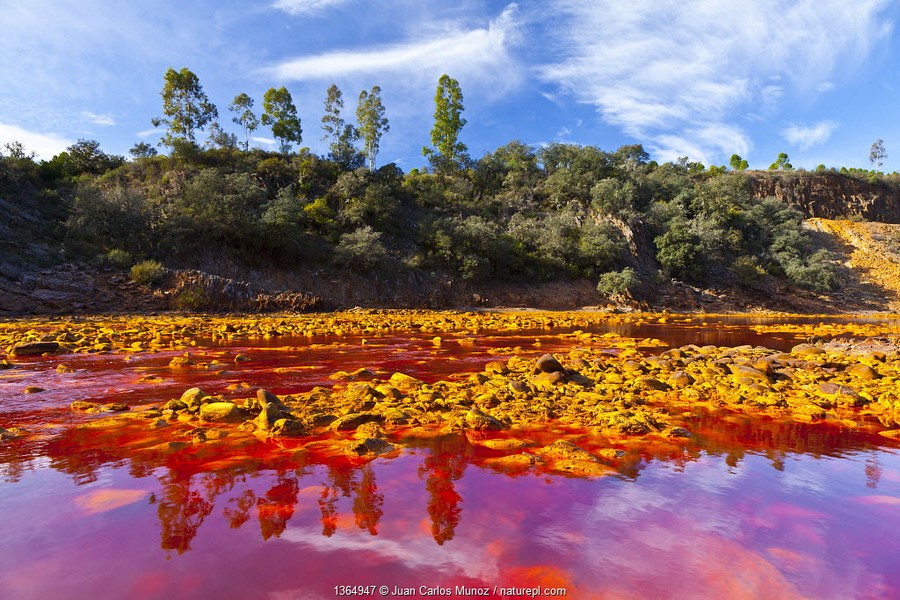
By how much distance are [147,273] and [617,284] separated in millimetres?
31195

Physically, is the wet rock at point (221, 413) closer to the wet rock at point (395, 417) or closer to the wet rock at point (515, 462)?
the wet rock at point (395, 417)

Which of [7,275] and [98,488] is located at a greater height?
[7,275]

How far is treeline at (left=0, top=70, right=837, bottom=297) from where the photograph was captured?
93.6 feet

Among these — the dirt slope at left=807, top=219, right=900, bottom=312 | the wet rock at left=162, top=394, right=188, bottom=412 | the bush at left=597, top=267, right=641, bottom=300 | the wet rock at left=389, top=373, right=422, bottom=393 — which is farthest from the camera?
the dirt slope at left=807, top=219, right=900, bottom=312

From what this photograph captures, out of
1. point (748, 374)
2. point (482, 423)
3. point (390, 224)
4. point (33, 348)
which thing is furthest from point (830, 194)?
point (33, 348)

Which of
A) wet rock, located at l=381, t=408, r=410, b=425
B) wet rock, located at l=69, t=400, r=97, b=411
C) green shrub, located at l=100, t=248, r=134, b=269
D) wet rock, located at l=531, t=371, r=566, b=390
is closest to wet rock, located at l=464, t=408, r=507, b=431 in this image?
wet rock, located at l=381, t=408, r=410, b=425

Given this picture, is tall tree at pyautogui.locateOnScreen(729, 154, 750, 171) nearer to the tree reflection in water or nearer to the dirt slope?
the dirt slope

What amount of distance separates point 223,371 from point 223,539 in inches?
252

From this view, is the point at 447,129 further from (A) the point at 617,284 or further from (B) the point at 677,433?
(B) the point at 677,433

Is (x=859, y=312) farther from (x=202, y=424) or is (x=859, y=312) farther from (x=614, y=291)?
(x=202, y=424)

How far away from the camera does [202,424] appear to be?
5371 mm

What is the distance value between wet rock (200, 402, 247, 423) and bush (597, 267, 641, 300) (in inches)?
1334

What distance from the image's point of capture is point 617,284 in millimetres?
35812

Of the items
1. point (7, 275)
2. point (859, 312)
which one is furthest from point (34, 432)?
point (859, 312)
